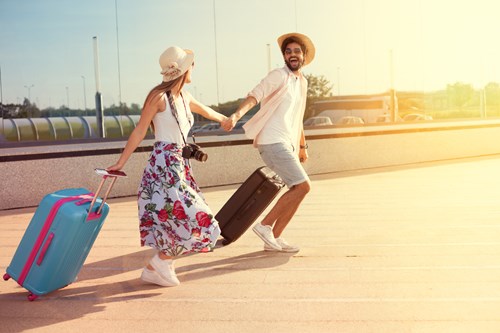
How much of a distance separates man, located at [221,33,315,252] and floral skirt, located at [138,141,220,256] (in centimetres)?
124

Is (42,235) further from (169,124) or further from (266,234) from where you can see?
(266,234)

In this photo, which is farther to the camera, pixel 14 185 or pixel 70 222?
pixel 14 185

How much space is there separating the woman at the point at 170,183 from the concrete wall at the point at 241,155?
5.78 metres

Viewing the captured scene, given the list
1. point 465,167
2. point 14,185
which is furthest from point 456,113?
point 14,185

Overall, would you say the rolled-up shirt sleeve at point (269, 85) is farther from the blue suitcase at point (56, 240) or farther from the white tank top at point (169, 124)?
the blue suitcase at point (56, 240)

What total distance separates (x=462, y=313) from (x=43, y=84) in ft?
26.5

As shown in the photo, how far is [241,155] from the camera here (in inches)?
542

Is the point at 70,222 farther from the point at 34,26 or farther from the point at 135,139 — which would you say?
the point at 34,26

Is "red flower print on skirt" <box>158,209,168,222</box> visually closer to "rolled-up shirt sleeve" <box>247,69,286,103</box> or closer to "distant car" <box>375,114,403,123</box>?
"rolled-up shirt sleeve" <box>247,69,286,103</box>

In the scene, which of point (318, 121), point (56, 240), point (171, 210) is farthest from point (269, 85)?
point (318, 121)

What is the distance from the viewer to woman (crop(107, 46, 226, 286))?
5.53m

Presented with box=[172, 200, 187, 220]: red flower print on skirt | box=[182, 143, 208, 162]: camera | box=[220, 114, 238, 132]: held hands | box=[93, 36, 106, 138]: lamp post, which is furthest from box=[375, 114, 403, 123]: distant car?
box=[172, 200, 187, 220]: red flower print on skirt

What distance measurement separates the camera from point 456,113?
61.5ft

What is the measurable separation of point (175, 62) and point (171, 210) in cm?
94
